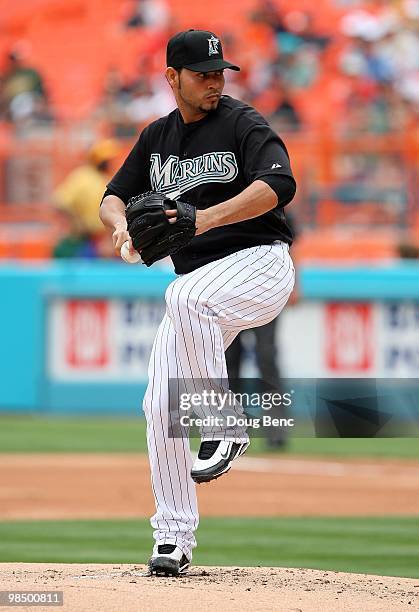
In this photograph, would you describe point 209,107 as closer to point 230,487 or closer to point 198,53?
point 198,53

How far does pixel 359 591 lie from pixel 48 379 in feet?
28.5

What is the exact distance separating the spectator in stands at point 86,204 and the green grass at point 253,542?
6.44 meters

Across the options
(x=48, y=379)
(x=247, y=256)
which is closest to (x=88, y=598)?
(x=247, y=256)

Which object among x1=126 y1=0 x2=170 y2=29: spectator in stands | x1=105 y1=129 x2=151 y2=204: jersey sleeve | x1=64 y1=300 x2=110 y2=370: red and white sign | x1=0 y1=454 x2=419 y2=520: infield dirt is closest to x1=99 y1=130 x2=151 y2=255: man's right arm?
x1=105 y1=129 x2=151 y2=204: jersey sleeve

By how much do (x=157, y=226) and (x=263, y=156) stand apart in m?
0.50

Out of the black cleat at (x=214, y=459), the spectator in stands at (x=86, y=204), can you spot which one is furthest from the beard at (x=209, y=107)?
the spectator in stands at (x=86, y=204)

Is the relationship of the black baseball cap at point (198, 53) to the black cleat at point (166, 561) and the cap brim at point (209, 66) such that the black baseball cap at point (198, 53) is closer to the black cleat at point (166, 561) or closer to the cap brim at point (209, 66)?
the cap brim at point (209, 66)

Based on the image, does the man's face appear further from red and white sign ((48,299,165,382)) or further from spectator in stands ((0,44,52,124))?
spectator in stands ((0,44,52,124))

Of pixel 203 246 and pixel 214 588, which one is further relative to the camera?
pixel 203 246

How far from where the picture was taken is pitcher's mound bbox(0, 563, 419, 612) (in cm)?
452

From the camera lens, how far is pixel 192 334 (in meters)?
5.06

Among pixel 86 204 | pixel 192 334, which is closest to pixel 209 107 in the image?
pixel 192 334

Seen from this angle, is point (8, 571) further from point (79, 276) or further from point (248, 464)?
point (79, 276)

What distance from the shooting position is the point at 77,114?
18938 millimetres
